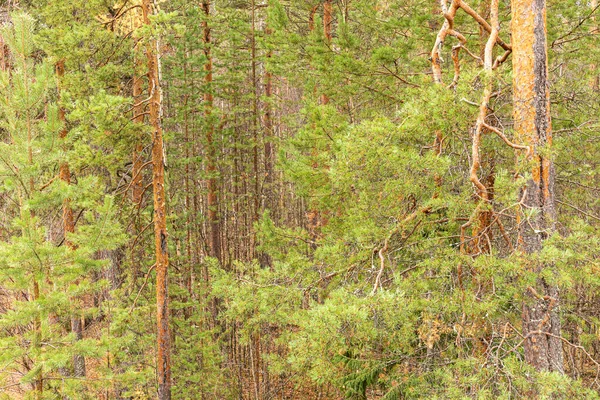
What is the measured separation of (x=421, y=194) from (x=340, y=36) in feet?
12.2

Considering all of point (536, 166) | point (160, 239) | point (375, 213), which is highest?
point (536, 166)

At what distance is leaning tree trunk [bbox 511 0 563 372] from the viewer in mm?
3934

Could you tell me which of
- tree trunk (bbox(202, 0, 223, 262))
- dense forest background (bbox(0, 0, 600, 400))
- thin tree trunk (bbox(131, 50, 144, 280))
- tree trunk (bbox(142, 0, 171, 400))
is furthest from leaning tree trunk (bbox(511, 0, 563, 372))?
tree trunk (bbox(202, 0, 223, 262))

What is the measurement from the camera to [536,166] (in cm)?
397

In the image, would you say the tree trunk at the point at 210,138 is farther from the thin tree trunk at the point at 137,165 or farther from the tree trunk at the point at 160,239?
the tree trunk at the point at 160,239

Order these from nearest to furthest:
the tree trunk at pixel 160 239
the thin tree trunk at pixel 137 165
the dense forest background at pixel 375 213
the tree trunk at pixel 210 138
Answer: the dense forest background at pixel 375 213 < the tree trunk at pixel 160 239 < the thin tree trunk at pixel 137 165 < the tree trunk at pixel 210 138

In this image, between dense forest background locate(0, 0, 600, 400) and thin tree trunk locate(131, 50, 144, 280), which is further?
thin tree trunk locate(131, 50, 144, 280)

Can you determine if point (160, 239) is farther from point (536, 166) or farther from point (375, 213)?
point (536, 166)

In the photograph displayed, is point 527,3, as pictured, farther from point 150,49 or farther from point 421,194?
point 150,49

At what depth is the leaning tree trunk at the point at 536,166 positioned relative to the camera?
12.9 ft

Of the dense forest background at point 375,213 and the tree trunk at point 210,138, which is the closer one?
the dense forest background at point 375,213

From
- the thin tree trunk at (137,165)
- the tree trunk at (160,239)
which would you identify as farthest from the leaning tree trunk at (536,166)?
the thin tree trunk at (137,165)

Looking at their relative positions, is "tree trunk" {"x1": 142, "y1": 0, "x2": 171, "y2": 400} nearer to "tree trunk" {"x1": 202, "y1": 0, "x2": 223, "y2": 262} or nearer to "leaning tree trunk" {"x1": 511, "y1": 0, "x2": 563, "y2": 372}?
"tree trunk" {"x1": 202, "y1": 0, "x2": 223, "y2": 262}

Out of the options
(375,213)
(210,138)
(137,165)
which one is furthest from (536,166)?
(210,138)
